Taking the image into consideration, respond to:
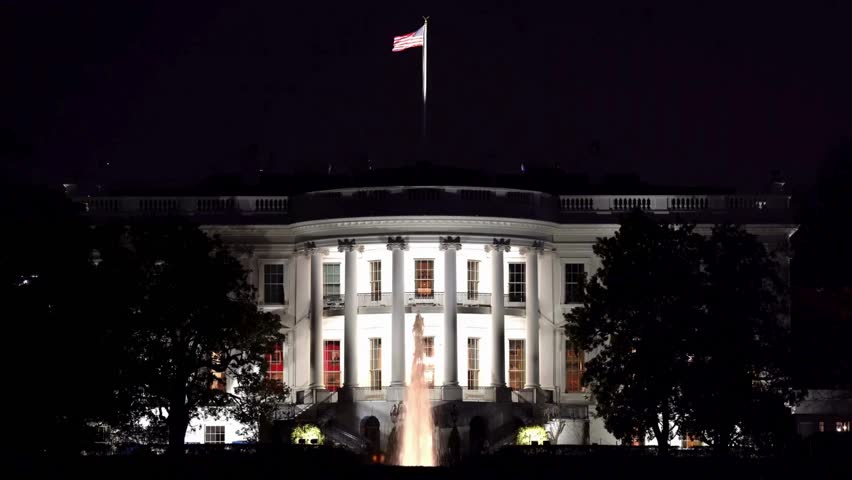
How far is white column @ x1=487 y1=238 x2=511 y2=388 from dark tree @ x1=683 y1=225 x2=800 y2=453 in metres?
11.5

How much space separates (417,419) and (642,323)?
1189 centimetres

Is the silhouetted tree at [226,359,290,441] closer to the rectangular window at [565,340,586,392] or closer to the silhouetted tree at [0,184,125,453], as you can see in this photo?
the silhouetted tree at [0,184,125,453]

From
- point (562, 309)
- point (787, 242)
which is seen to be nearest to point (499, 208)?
point (562, 309)

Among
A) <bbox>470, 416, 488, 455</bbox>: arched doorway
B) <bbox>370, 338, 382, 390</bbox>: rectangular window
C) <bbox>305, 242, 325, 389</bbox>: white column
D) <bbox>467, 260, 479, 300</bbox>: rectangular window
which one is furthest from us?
<bbox>467, 260, 479, 300</bbox>: rectangular window

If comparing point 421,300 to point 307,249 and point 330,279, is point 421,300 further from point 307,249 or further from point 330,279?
point 307,249

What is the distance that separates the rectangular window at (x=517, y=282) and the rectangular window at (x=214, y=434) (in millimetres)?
12649

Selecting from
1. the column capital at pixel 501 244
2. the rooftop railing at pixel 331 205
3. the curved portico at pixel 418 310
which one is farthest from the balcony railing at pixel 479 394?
the rooftop railing at pixel 331 205

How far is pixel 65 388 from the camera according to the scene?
75.6 metres

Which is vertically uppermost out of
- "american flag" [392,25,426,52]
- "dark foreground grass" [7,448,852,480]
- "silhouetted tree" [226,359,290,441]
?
"american flag" [392,25,426,52]

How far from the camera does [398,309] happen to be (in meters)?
94.9

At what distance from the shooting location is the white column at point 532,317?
316 feet

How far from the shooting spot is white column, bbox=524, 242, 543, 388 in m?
96.2

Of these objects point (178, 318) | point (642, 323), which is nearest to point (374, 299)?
point (178, 318)

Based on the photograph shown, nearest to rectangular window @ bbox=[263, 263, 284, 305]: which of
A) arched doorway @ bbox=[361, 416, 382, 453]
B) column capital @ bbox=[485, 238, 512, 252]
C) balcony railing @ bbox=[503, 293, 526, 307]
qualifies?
arched doorway @ bbox=[361, 416, 382, 453]
